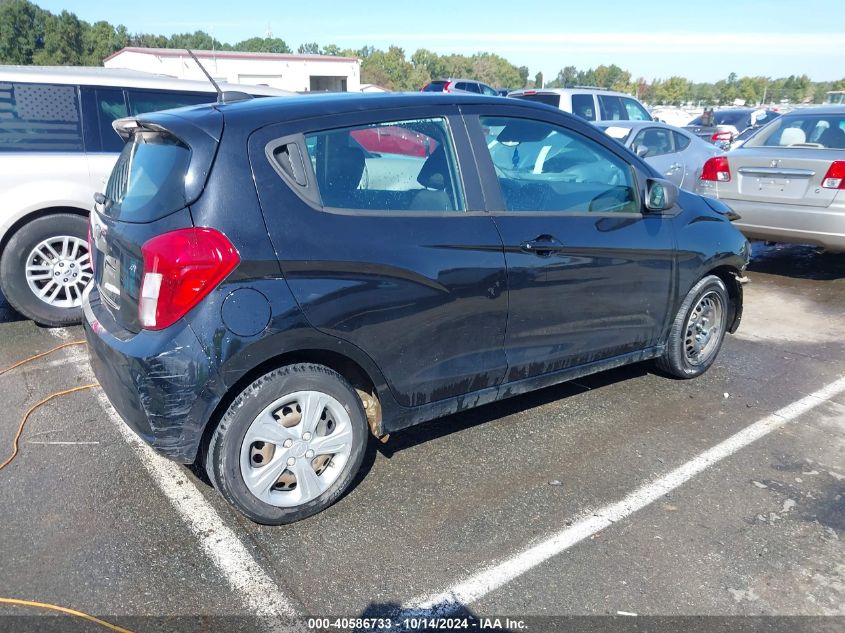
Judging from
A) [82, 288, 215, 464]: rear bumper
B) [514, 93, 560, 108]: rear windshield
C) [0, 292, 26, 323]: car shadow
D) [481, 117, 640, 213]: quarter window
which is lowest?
[0, 292, 26, 323]: car shadow

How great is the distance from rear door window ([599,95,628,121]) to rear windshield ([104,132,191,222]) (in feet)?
34.1

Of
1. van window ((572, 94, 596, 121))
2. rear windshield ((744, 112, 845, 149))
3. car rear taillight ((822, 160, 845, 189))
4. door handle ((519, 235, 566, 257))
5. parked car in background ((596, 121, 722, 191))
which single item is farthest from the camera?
van window ((572, 94, 596, 121))

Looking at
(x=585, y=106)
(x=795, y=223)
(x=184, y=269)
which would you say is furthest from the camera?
(x=585, y=106)

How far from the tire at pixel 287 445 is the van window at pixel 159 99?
12.4ft

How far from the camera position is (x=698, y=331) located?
4.67m

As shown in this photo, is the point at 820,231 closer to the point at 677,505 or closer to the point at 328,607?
the point at 677,505

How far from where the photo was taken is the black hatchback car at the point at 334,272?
2.75 metres

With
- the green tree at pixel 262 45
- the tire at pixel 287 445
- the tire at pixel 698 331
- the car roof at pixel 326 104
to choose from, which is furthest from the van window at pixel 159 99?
the green tree at pixel 262 45

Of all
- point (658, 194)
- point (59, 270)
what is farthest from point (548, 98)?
point (59, 270)

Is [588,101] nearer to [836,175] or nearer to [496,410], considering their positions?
[836,175]

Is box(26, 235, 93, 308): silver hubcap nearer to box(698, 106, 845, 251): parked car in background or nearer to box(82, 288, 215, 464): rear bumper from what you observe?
box(82, 288, 215, 464): rear bumper

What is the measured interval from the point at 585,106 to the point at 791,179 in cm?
584

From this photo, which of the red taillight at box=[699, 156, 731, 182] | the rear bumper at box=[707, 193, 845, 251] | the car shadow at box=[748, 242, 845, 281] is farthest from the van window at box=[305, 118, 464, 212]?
the car shadow at box=[748, 242, 845, 281]

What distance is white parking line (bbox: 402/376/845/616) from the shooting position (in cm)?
262
